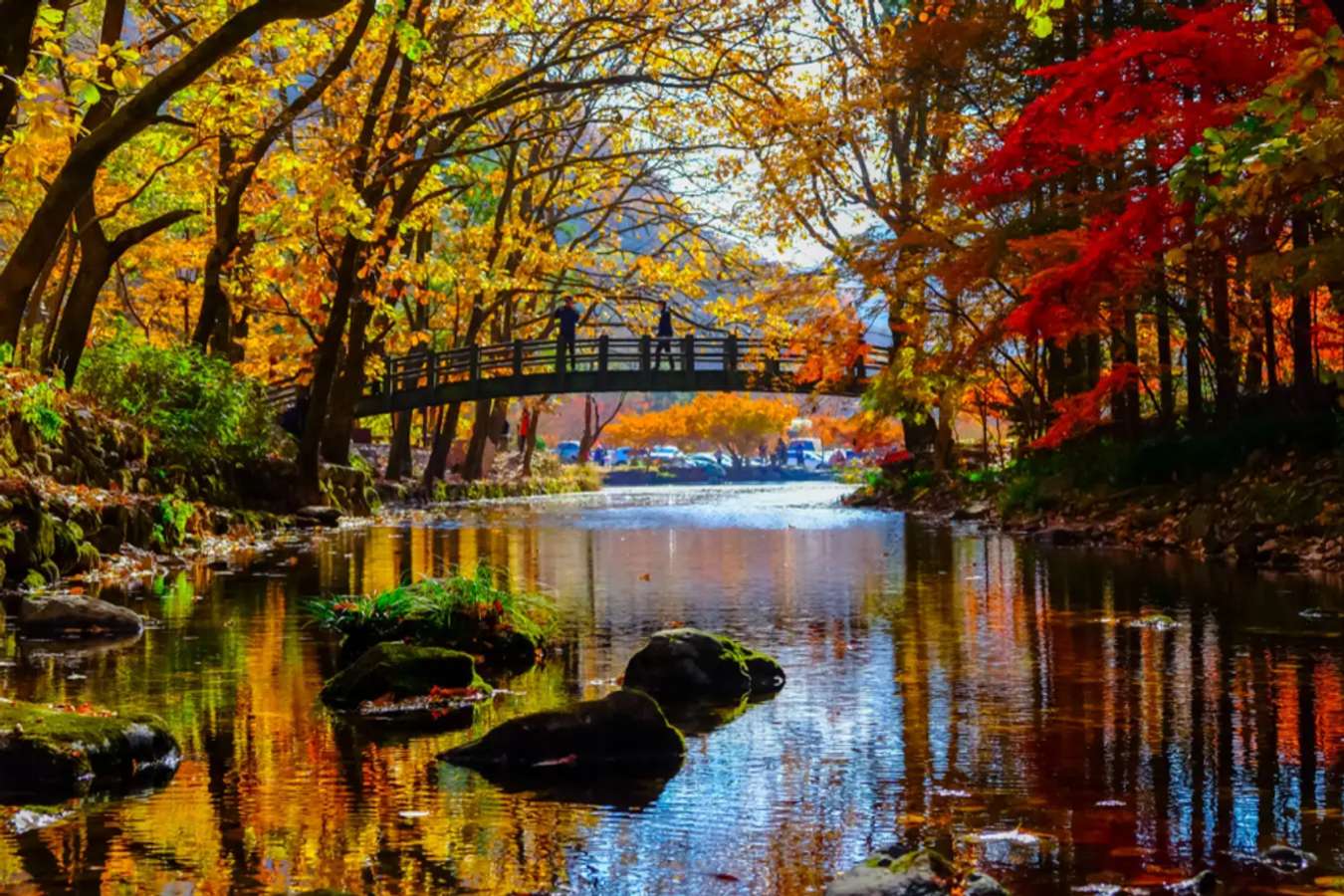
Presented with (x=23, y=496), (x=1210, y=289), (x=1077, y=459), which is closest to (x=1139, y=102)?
(x=1210, y=289)

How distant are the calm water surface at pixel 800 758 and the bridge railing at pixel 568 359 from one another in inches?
992

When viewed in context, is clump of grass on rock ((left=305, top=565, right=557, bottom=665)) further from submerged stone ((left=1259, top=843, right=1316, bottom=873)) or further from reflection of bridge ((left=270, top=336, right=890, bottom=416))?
reflection of bridge ((left=270, top=336, right=890, bottom=416))

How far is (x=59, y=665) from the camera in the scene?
9.48 meters

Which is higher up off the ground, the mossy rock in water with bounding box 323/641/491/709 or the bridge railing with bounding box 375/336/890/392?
the bridge railing with bounding box 375/336/890/392

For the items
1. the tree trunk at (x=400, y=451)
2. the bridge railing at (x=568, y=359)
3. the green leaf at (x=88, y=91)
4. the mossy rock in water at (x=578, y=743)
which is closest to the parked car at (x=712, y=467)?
the bridge railing at (x=568, y=359)

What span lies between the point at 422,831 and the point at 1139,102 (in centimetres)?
1446

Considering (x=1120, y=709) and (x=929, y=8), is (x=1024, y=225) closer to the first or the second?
(x=929, y=8)

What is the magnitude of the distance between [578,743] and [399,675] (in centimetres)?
208

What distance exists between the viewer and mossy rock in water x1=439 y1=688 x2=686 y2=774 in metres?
6.75

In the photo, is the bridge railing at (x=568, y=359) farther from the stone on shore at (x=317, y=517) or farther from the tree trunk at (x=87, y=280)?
the tree trunk at (x=87, y=280)

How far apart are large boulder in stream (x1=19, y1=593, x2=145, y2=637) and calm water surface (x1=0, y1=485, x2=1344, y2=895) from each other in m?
0.24

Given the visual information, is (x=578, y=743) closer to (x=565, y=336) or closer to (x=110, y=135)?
(x=110, y=135)

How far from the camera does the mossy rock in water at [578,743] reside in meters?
6.75

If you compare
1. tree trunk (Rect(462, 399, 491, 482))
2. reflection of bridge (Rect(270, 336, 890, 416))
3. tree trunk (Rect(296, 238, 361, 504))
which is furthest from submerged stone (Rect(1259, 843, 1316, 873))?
tree trunk (Rect(462, 399, 491, 482))
